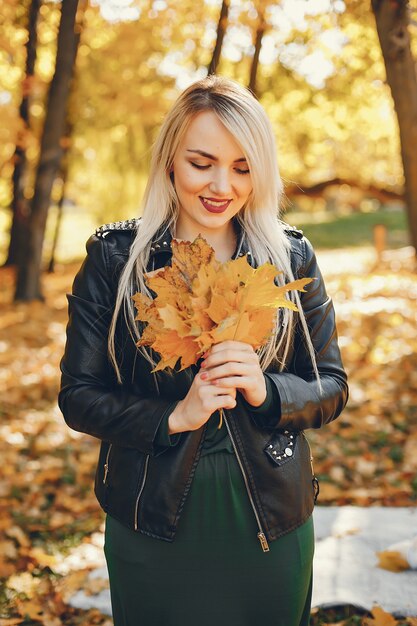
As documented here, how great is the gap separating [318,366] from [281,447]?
0.90ft

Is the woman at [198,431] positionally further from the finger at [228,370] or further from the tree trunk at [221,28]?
the tree trunk at [221,28]

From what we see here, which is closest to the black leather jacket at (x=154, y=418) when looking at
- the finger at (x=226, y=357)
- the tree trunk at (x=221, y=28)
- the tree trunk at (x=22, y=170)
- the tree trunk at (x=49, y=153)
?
the finger at (x=226, y=357)

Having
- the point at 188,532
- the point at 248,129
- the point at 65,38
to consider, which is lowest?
the point at 188,532

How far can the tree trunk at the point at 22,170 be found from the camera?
12481 mm

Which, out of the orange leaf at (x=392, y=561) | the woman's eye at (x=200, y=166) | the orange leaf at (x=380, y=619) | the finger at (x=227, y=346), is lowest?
the orange leaf at (x=380, y=619)

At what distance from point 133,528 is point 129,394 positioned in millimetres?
374

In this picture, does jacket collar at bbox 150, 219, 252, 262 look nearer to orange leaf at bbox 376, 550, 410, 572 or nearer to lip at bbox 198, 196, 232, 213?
lip at bbox 198, 196, 232, 213

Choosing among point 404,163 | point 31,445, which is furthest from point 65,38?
point 31,445

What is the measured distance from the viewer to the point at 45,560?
167 inches

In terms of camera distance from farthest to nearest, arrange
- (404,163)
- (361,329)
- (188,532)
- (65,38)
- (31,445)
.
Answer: (65,38), (361,329), (404,163), (31,445), (188,532)

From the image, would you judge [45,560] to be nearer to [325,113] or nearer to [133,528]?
[133,528]

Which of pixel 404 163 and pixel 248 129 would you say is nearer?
pixel 248 129

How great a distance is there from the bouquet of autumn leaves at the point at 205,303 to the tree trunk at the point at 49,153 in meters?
10.0

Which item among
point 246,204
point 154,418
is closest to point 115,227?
point 246,204
